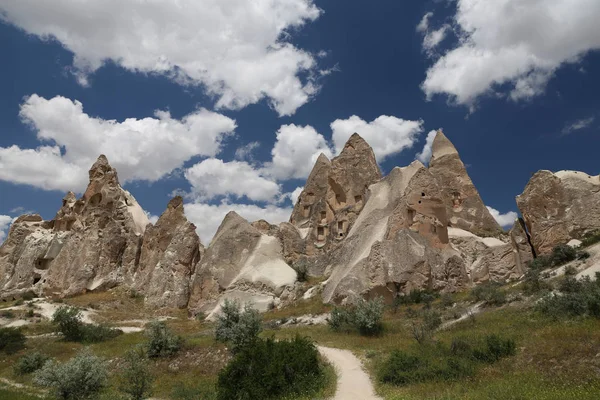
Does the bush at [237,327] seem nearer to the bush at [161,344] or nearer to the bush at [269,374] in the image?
the bush at [161,344]

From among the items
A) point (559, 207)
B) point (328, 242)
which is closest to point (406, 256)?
point (559, 207)

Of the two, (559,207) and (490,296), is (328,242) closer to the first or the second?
(559,207)

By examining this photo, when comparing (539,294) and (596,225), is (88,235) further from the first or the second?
(596,225)

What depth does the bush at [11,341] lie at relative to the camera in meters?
18.5

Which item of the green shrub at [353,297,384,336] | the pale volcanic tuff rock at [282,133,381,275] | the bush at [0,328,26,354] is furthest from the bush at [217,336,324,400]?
the pale volcanic tuff rock at [282,133,381,275]

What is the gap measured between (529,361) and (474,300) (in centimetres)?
991

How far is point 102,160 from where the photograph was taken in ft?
137

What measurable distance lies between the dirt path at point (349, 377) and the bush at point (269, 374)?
580mm

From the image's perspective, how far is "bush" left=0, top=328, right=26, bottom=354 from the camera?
728 inches

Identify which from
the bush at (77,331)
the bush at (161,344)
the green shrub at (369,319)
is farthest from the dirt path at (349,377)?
the bush at (77,331)

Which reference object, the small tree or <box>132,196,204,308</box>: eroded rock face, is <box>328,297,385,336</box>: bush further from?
<box>132,196,204,308</box>: eroded rock face

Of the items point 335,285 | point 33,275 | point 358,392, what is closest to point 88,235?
point 33,275

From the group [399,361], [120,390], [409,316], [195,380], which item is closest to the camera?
[399,361]

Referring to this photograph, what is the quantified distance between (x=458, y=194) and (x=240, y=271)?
1006 inches
